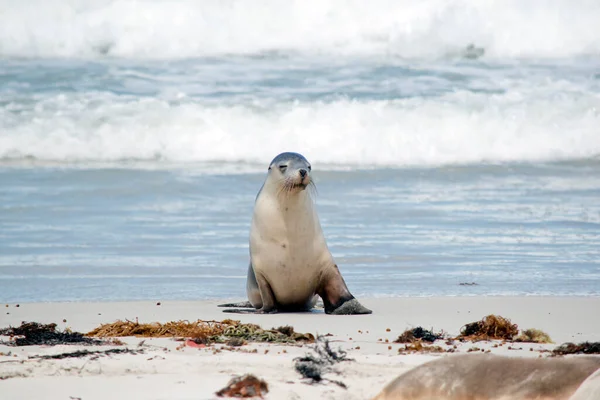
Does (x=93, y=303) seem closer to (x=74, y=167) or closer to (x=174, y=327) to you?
(x=174, y=327)

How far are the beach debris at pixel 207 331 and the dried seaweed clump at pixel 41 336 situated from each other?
330 mm

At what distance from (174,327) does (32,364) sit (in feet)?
5.38

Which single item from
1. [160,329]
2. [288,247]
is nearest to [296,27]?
[288,247]

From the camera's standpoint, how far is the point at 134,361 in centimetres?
596

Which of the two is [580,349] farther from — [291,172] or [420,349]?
[291,172]

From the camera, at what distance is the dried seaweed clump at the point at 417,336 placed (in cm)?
696

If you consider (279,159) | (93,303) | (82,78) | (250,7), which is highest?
(250,7)

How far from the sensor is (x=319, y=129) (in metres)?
21.1

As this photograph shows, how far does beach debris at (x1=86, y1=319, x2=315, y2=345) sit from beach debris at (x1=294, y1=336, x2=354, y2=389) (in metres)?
0.87

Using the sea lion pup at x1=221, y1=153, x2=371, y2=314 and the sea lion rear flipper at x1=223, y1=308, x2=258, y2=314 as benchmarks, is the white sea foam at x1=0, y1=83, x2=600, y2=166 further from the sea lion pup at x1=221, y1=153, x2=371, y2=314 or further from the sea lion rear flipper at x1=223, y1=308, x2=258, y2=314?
the sea lion rear flipper at x1=223, y1=308, x2=258, y2=314

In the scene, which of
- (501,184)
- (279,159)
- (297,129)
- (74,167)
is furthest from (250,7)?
(279,159)

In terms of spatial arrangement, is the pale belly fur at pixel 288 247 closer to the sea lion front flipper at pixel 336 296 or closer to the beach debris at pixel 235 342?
the sea lion front flipper at pixel 336 296

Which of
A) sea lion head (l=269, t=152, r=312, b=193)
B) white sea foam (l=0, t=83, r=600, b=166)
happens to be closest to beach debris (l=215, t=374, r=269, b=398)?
sea lion head (l=269, t=152, r=312, b=193)

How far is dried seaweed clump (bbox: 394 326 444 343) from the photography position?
6.96 metres
